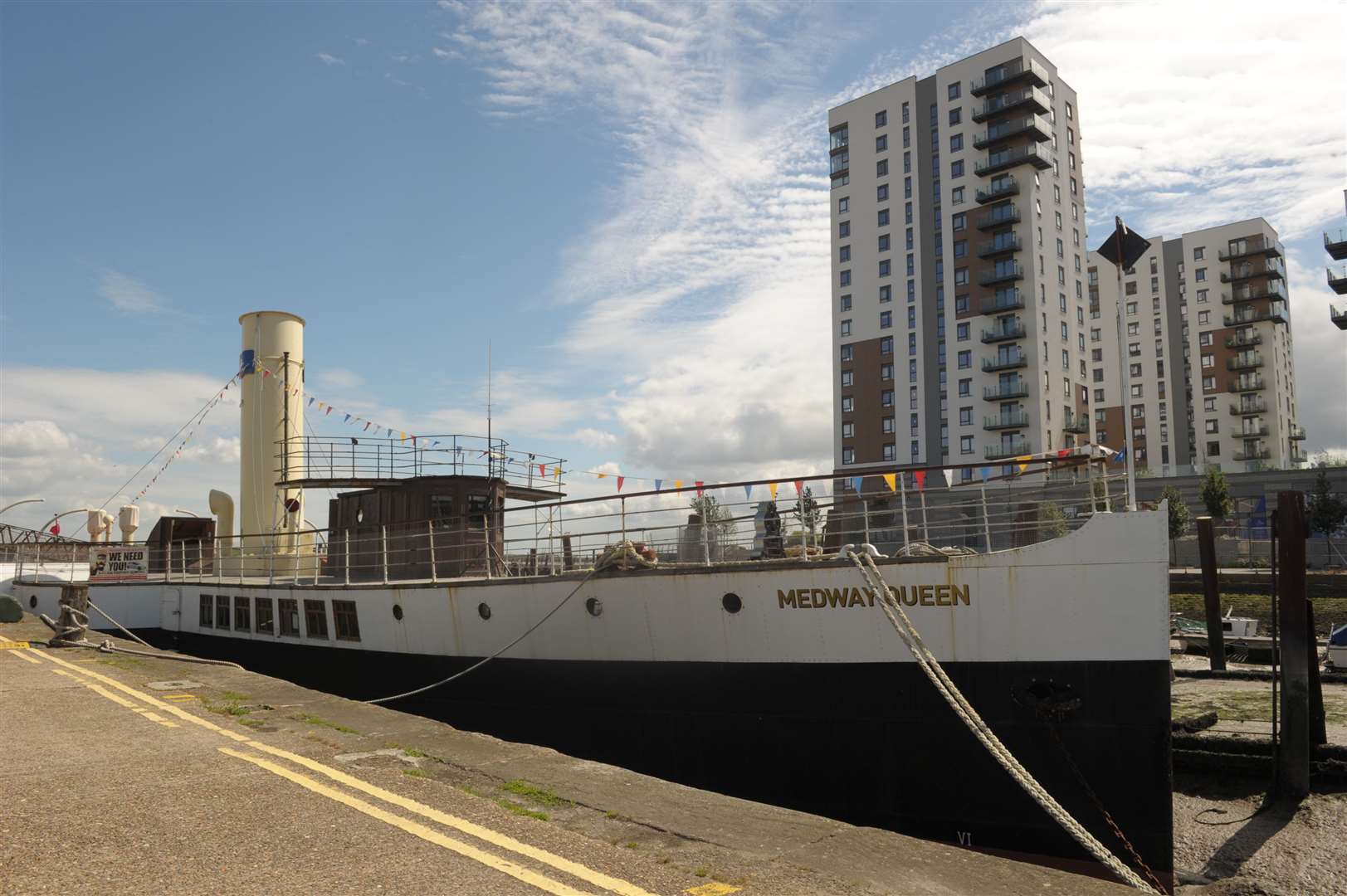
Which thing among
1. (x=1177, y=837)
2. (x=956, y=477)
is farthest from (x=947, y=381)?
(x=1177, y=837)

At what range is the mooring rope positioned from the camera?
6.32 metres

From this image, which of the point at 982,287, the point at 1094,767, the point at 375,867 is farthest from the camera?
the point at 982,287

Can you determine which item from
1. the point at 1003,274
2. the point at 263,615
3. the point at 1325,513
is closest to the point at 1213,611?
the point at 263,615

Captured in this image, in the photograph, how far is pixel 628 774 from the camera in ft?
23.5

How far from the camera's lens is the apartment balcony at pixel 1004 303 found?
205ft

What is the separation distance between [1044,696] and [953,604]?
126 centimetres

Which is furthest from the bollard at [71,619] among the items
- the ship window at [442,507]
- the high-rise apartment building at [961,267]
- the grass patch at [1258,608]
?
the high-rise apartment building at [961,267]

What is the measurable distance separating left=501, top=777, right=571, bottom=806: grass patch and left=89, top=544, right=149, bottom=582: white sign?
21853 mm

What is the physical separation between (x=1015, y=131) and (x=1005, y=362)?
15736 millimetres

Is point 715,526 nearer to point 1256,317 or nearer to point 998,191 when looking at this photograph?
point 998,191

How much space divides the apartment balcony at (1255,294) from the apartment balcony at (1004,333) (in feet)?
127

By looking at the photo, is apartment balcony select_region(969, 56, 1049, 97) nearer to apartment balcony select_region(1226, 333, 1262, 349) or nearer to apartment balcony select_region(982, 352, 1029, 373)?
apartment balcony select_region(982, 352, 1029, 373)

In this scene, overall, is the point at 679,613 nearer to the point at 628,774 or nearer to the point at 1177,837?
the point at 628,774

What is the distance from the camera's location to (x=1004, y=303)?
6272cm
